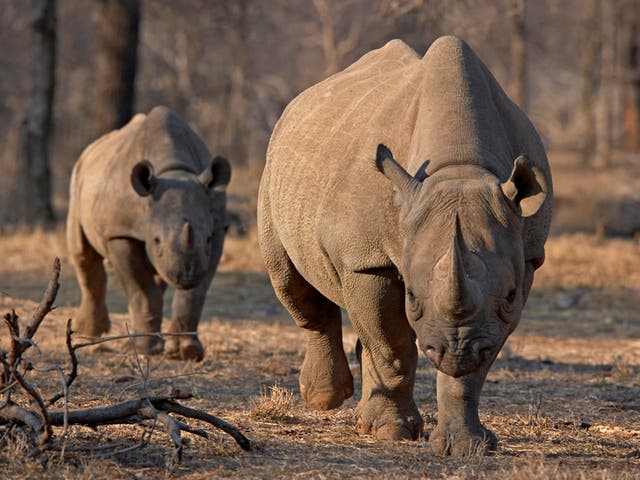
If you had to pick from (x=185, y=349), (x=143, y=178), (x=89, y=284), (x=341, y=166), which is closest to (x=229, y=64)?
(x=89, y=284)

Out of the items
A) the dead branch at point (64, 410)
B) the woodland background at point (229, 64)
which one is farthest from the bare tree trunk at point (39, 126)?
the dead branch at point (64, 410)

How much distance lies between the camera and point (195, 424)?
593 cm

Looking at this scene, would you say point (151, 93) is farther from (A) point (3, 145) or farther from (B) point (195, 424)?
(B) point (195, 424)

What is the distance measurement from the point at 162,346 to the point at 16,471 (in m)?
4.08

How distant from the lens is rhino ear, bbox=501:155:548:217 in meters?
4.78

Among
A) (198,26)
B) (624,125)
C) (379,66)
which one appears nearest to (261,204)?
(379,66)

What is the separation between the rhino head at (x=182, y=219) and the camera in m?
8.46

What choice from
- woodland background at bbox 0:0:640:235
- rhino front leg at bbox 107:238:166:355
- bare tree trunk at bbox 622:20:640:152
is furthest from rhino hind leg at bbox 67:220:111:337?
bare tree trunk at bbox 622:20:640:152

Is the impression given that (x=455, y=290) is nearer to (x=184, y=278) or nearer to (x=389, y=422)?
(x=389, y=422)

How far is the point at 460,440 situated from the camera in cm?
513

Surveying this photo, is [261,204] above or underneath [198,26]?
underneath

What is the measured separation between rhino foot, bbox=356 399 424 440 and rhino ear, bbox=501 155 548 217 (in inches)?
49.0

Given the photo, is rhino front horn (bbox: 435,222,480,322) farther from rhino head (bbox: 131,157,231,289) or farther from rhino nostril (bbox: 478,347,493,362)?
rhino head (bbox: 131,157,231,289)

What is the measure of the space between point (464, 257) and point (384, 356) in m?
1.14
